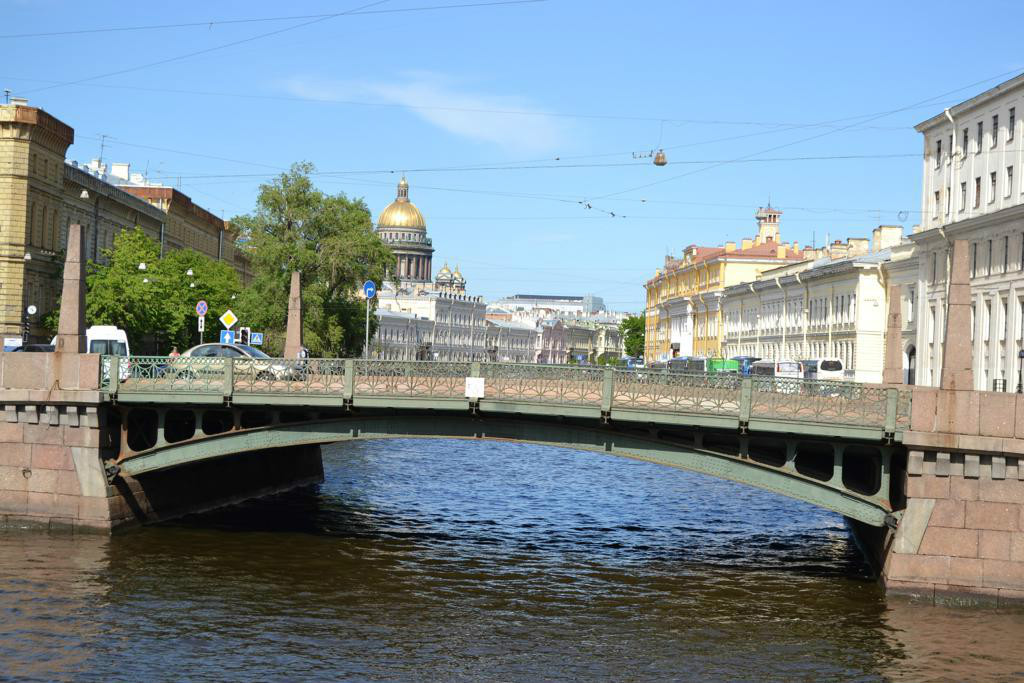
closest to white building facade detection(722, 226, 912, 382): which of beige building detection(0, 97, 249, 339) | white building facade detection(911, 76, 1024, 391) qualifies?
white building facade detection(911, 76, 1024, 391)

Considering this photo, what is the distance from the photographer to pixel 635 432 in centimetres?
2702

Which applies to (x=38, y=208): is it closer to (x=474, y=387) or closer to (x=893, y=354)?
(x=893, y=354)

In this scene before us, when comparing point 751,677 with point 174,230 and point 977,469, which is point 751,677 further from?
point 174,230

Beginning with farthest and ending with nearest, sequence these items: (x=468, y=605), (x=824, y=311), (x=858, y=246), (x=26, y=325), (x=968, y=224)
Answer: (x=858, y=246) < (x=824, y=311) < (x=26, y=325) < (x=968, y=224) < (x=468, y=605)

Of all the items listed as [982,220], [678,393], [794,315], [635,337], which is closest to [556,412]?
[678,393]

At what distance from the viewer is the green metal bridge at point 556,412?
81.7 ft

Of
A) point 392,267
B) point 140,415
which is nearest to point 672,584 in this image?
point 140,415

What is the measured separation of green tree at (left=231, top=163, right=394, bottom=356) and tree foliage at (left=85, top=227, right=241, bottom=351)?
306cm

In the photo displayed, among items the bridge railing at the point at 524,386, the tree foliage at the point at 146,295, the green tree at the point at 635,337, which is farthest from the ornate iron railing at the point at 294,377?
the green tree at the point at 635,337

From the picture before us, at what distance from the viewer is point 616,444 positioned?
27281 millimetres

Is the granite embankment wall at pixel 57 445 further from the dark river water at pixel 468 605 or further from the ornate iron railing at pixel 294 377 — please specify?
the ornate iron railing at pixel 294 377

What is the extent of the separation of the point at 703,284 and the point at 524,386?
102 metres

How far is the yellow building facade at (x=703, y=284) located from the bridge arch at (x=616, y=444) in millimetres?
87156

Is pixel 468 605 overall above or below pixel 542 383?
below
